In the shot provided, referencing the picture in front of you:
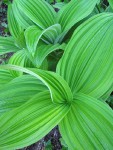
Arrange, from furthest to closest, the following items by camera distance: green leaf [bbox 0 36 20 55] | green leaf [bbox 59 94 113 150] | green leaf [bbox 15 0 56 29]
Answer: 1. green leaf [bbox 0 36 20 55]
2. green leaf [bbox 15 0 56 29]
3. green leaf [bbox 59 94 113 150]

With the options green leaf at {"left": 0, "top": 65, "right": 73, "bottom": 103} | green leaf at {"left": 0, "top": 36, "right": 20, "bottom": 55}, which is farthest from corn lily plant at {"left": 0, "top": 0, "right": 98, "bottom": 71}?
green leaf at {"left": 0, "top": 65, "right": 73, "bottom": 103}

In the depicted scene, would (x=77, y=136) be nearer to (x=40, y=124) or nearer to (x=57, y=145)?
(x=40, y=124)

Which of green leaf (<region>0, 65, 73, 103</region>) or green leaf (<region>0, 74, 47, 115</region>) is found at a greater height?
green leaf (<region>0, 74, 47, 115</region>)

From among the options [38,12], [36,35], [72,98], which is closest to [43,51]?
[36,35]

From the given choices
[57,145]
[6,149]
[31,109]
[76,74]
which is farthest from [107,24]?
[57,145]

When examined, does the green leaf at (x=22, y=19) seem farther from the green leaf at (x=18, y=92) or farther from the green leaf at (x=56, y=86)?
the green leaf at (x=56, y=86)

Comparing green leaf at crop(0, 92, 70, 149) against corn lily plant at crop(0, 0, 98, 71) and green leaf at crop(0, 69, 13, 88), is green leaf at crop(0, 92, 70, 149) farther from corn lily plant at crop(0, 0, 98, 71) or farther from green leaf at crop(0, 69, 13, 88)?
green leaf at crop(0, 69, 13, 88)

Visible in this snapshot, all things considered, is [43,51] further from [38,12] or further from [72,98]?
[72,98]

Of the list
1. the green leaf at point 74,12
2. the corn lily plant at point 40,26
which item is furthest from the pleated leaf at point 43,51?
the green leaf at point 74,12
